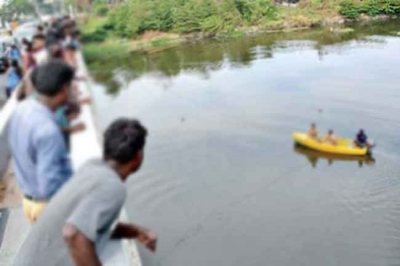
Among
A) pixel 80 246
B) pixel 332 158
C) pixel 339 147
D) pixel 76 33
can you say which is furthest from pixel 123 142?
pixel 332 158

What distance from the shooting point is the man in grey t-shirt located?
0.48 metres

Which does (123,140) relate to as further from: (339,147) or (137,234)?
(339,147)

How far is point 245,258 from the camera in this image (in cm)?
294

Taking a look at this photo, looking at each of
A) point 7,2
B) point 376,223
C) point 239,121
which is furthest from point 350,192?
point 7,2

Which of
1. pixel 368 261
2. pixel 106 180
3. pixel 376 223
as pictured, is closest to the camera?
pixel 106 180

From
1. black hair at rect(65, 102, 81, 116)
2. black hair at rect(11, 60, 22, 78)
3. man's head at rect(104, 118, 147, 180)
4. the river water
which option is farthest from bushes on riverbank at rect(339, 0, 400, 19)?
man's head at rect(104, 118, 147, 180)

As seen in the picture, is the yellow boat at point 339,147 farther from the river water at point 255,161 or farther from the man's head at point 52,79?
the man's head at point 52,79

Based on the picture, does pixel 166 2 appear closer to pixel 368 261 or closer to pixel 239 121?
pixel 368 261

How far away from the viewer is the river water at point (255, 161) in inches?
77.8

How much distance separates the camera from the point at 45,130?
58cm

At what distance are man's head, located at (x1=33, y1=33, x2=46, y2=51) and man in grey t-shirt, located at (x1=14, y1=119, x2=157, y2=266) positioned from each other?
299mm

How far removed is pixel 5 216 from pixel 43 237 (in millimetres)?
1071

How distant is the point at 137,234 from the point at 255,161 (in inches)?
154

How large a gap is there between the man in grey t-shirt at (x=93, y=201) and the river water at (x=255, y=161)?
0.23 metres
